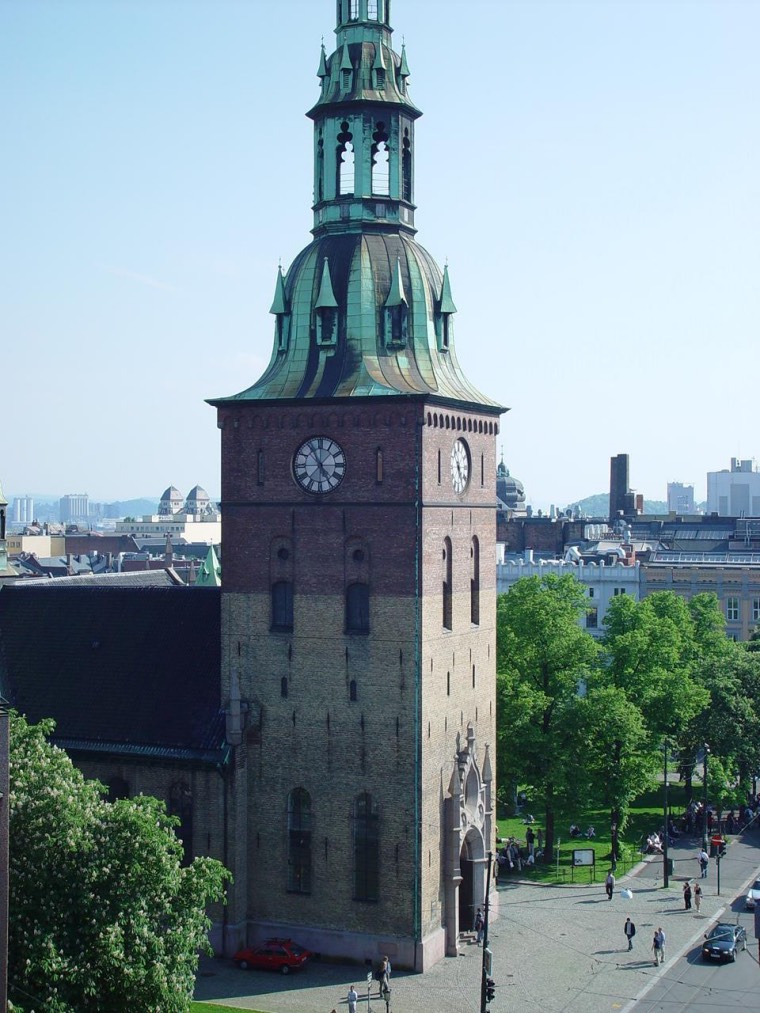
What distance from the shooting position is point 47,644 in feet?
195

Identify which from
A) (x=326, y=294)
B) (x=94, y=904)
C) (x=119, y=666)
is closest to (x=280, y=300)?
(x=326, y=294)

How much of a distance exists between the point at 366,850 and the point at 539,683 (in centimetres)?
2195

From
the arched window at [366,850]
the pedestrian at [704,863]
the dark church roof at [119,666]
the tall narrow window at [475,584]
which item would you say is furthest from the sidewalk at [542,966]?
the tall narrow window at [475,584]

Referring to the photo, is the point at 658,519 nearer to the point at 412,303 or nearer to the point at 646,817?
the point at 646,817

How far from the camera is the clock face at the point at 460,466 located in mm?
53744

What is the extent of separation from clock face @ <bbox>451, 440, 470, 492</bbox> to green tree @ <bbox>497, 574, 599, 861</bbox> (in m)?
17.1

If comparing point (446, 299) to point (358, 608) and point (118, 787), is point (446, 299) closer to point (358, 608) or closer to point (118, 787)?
point (358, 608)

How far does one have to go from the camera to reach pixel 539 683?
70688mm

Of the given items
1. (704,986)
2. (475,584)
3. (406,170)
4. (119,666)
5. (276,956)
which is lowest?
(704,986)

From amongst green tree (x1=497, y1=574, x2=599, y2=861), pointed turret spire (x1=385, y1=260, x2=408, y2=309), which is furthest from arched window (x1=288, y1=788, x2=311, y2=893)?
pointed turret spire (x1=385, y1=260, x2=408, y2=309)

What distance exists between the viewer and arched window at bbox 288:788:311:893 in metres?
52.3

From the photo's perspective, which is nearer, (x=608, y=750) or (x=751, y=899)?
(x=751, y=899)

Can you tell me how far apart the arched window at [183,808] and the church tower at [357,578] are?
7.10ft

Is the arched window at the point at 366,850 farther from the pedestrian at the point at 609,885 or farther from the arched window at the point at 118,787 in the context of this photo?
the pedestrian at the point at 609,885
